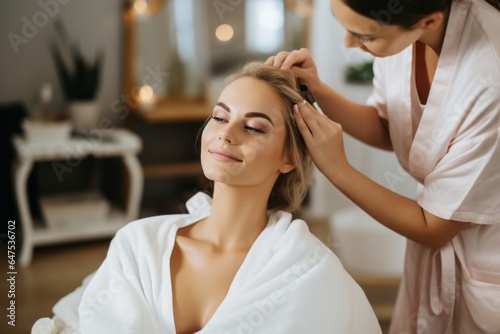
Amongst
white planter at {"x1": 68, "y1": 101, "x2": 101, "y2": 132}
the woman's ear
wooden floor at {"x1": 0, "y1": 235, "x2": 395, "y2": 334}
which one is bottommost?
wooden floor at {"x1": 0, "y1": 235, "x2": 395, "y2": 334}

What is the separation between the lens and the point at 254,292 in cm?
128

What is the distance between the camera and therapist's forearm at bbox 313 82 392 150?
1.63 metres

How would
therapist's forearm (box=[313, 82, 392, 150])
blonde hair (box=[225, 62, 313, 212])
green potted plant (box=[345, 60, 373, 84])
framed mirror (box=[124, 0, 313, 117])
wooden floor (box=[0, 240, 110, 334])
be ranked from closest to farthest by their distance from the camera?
1. blonde hair (box=[225, 62, 313, 212])
2. therapist's forearm (box=[313, 82, 392, 150])
3. wooden floor (box=[0, 240, 110, 334])
4. green potted plant (box=[345, 60, 373, 84])
5. framed mirror (box=[124, 0, 313, 117])

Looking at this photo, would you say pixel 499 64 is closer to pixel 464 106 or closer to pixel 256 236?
pixel 464 106

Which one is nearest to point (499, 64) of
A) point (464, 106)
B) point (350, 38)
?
point (464, 106)

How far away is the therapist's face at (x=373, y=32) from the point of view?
1229 mm

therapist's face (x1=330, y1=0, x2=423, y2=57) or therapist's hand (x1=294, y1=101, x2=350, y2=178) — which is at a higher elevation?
therapist's face (x1=330, y1=0, x2=423, y2=57)

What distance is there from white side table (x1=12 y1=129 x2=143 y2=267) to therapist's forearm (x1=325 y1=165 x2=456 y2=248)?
7.67ft

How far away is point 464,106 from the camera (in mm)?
1310

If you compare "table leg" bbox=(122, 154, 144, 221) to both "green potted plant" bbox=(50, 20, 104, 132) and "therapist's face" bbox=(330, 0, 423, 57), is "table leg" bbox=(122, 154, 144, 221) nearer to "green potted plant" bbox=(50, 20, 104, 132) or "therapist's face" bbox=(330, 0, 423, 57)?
"green potted plant" bbox=(50, 20, 104, 132)

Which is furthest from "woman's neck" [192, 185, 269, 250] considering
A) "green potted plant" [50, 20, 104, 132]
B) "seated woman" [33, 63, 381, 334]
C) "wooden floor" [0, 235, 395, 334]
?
"green potted plant" [50, 20, 104, 132]

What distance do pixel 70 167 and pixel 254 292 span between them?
2800mm

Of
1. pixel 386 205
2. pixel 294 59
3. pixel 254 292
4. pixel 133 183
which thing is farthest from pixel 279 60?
pixel 133 183

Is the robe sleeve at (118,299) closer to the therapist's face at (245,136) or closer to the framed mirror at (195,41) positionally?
the therapist's face at (245,136)
